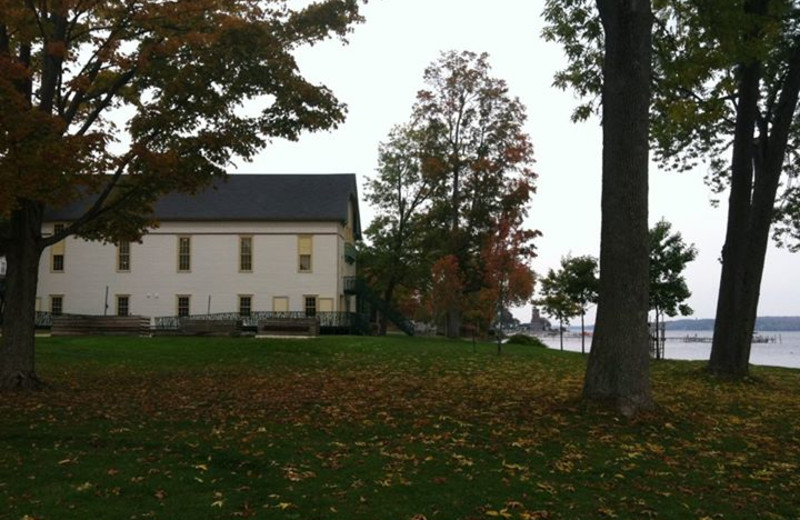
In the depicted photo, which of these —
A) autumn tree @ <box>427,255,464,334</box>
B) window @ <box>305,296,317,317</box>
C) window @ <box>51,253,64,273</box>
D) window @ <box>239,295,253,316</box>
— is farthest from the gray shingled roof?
autumn tree @ <box>427,255,464,334</box>

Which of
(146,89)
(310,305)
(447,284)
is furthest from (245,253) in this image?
(146,89)

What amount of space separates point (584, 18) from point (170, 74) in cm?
929

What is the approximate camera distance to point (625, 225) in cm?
1070

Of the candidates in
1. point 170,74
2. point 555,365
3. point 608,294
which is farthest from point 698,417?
point 170,74

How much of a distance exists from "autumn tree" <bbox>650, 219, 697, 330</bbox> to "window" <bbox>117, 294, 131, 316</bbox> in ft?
103

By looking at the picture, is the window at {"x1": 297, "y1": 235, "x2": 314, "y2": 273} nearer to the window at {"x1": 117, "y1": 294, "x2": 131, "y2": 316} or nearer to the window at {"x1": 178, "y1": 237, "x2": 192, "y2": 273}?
the window at {"x1": 178, "y1": 237, "x2": 192, "y2": 273}

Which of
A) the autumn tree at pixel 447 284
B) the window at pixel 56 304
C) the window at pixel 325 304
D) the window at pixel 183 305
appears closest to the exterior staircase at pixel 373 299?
the window at pixel 325 304

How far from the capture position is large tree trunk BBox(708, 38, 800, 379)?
17547mm

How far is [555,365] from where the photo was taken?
832 inches

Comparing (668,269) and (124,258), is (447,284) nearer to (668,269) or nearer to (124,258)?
(668,269)

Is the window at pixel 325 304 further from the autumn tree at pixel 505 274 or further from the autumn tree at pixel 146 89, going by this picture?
the autumn tree at pixel 146 89

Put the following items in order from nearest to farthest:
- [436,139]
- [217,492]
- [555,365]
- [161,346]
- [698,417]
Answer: [217,492]
[698,417]
[555,365]
[161,346]
[436,139]

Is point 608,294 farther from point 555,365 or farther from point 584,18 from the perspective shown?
point 555,365

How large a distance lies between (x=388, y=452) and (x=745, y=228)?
1347cm
